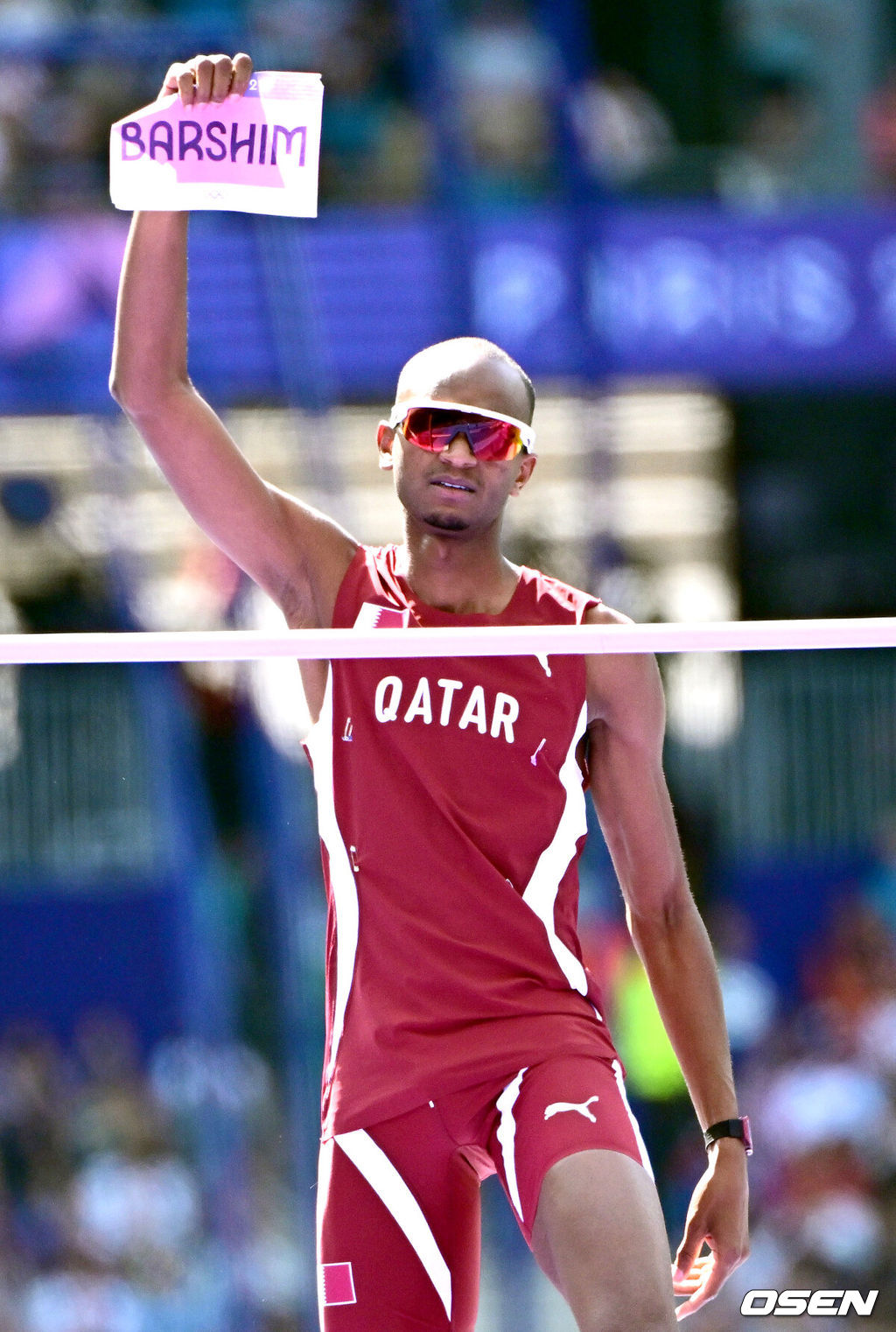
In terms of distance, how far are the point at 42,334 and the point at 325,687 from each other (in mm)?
6040

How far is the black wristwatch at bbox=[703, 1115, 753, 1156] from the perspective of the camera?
329 centimetres

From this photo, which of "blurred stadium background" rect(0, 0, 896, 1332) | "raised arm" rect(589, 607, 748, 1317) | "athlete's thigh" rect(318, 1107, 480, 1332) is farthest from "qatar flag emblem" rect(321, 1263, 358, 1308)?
"blurred stadium background" rect(0, 0, 896, 1332)

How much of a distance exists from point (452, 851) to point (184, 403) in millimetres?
790

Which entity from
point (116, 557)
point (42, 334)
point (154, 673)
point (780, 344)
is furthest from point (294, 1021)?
point (780, 344)

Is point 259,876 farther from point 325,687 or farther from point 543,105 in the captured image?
point 325,687

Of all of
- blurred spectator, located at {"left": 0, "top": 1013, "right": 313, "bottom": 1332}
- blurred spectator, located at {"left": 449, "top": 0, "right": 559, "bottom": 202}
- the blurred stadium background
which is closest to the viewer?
blurred spectator, located at {"left": 0, "top": 1013, "right": 313, "bottom": 1332}

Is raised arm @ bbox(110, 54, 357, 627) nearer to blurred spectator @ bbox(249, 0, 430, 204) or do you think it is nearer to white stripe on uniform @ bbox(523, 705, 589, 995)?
white stripe on uniform @ bbox(523, 705, 589, 995)

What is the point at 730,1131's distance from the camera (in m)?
3.29

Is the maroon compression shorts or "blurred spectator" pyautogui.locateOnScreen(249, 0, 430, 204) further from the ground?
"blurred spectator" pyautogui.locateOnScreen(249, 0, 430, 204)

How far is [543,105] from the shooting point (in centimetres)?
1070

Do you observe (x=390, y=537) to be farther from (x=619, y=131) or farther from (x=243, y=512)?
(x=243, y=512)

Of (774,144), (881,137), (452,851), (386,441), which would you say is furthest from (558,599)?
(774,144)

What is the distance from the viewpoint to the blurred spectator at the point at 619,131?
10750mm

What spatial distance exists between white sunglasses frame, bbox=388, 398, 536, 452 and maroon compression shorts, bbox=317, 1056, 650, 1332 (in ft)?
3.12
